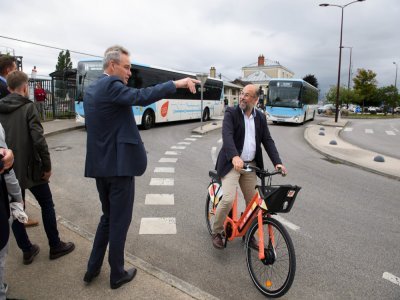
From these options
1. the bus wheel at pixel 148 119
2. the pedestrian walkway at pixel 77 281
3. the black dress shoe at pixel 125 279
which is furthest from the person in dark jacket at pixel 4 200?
the bus wheel at pixel 148 119

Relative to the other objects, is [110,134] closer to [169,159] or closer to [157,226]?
[157,226]

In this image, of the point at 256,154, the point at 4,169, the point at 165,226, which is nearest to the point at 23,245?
the point at 4,169

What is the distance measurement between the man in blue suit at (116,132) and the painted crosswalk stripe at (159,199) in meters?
2.65

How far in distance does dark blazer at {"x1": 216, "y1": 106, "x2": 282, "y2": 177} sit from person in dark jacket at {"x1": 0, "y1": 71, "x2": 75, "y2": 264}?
1.77 metres

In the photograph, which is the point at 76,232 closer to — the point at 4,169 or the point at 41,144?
the point at 41,144

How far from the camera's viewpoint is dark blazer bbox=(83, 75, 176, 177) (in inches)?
102

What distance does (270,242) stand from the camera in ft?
10.1

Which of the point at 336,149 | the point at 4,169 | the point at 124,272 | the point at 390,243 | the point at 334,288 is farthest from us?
the point at 336,149

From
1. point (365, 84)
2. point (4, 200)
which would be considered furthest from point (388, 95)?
point (4, 200)

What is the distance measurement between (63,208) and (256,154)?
3.09 meters

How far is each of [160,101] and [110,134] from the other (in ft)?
50.2

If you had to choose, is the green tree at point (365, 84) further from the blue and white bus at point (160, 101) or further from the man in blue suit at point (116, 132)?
the man in blue suit at point (116, 132)

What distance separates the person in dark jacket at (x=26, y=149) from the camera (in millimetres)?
3225

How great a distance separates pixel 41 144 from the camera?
3309 mm
